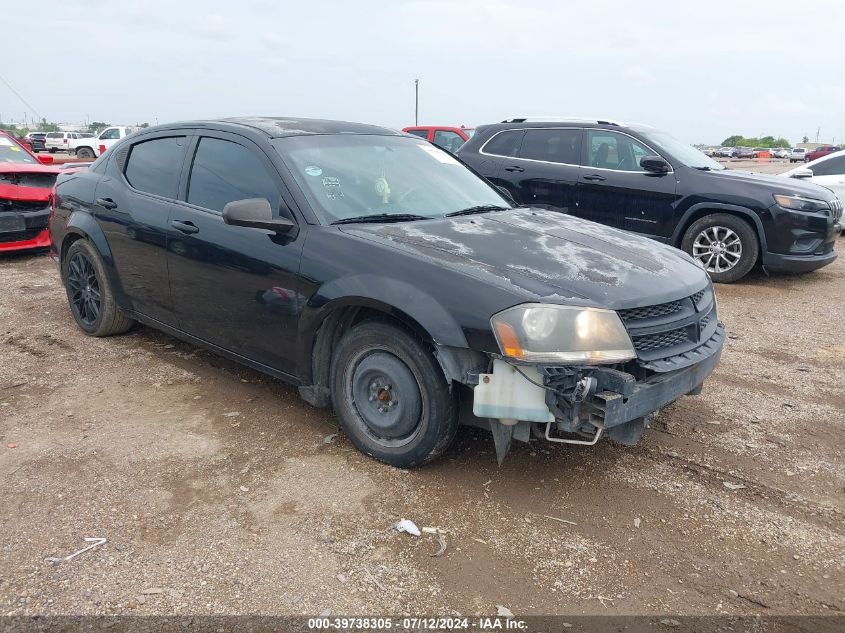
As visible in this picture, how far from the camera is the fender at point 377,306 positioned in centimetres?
293

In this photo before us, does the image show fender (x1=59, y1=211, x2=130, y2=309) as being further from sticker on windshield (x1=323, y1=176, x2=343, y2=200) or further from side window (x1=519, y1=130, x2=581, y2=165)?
side window (x1=519, y1=130, x2=581, y2=165)

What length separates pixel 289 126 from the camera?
13.6 feet

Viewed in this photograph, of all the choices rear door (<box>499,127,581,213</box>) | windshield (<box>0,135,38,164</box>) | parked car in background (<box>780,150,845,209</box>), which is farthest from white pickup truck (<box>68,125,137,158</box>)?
parked car in background (<box>780,150,845,209</box>)

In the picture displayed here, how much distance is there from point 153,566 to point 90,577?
22cm

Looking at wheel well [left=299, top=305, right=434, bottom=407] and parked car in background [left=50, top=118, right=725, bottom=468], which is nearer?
parked car in background [left=50, top=118, right=725, bottom=468]

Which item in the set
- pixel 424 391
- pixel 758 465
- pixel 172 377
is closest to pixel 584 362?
pixel 424 391

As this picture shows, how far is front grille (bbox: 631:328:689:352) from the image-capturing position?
2.98 meters

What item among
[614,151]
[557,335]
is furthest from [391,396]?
[614,151]

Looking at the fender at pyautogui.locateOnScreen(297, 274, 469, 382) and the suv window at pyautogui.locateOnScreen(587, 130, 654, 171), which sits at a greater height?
the suv window at pyautogui.locateOnScreen(587, 130, 654, 171)

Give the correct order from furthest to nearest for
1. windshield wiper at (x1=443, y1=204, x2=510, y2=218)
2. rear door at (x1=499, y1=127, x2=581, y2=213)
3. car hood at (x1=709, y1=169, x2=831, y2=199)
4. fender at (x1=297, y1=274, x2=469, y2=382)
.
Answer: rear door at (x1=499, y1=127, x2=581, y2=213)
car hood at (x1=709, y1=169, x2=831, y2=199)
windshield wiper at (x1=443, y1=204, x2=510, y2=218)
fender at (x1=297, y1=274, x2=469, y2=382)

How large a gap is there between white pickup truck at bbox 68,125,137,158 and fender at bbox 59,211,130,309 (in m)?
30.1

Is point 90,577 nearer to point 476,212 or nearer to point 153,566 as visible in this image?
point 153,566

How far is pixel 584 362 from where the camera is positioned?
2803 millimetres

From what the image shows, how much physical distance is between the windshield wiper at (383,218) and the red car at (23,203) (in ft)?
19.1
